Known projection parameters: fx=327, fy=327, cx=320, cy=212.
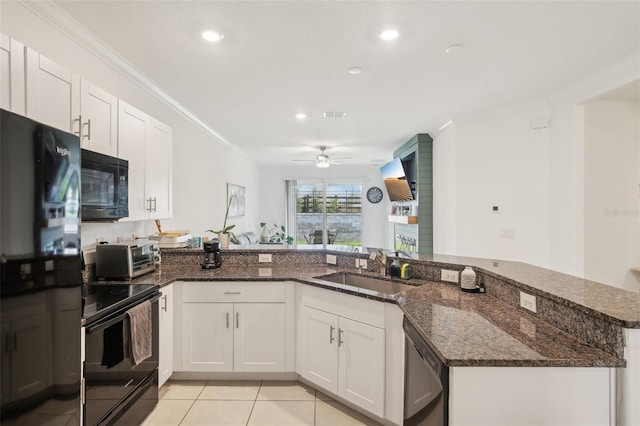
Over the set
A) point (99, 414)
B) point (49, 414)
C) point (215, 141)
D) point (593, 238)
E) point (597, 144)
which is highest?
point (215, 141)

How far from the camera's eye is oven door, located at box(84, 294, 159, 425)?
5.63 ft

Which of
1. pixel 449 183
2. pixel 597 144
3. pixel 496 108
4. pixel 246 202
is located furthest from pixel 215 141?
pixel 597 144

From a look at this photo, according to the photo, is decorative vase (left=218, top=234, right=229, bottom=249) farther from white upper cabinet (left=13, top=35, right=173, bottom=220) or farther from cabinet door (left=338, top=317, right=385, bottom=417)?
cabinet door (left=338, top=317, right=385, bottom=417)

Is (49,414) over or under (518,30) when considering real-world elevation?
under

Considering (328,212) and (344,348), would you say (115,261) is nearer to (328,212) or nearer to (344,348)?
(344,348)

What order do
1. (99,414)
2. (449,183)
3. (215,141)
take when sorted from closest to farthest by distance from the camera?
1. (99,414)
2. (449,183)
3. (215,141)

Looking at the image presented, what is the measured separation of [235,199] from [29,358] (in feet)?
17.8

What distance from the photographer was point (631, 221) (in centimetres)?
348

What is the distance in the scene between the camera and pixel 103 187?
84.2 inches

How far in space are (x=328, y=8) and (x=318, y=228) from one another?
7554 mm

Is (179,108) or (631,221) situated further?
(179,108)

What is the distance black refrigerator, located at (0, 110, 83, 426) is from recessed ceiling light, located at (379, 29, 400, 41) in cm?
202

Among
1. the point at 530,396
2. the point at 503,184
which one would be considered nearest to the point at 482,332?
the point at 530,396

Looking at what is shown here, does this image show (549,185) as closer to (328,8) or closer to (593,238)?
(593,238)
